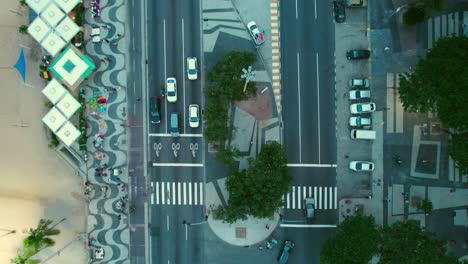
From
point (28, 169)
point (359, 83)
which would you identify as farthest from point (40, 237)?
point (359, 83)

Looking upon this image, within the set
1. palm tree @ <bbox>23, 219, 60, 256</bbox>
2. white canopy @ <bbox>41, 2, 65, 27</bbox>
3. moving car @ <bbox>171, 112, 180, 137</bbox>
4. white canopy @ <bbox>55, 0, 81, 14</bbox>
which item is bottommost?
palm tree @ <bbox>23, 219, 60, 256</bbox>

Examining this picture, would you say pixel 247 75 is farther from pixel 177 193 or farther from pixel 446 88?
pixel 446 88

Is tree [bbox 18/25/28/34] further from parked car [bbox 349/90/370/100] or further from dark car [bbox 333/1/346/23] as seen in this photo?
parked car [bbox 349/90/370/100]

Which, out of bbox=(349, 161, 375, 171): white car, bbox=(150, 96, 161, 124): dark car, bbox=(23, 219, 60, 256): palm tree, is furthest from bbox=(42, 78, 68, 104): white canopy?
bbox=(349, 161, 375, 171): white car

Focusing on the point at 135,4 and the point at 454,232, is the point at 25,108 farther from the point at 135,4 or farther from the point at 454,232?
the point at 454,232

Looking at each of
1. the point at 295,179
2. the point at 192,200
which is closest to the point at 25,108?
the point at 192,200

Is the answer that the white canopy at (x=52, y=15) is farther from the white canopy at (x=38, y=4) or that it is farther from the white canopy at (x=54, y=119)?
the white canopy at (x=54, y=119)

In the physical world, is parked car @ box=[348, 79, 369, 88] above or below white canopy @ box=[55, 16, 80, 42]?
below

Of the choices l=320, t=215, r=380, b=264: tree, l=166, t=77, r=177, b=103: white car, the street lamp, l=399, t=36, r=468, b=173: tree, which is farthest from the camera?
l=166, t=77, r=177, b=103: white car
